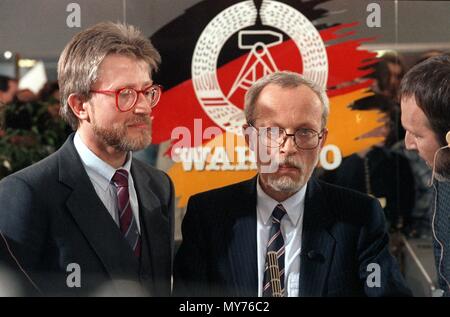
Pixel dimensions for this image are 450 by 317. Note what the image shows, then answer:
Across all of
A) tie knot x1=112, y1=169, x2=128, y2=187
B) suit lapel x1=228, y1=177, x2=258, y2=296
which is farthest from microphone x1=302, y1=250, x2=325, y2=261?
tie knot x1=112, y1=169, x2=128, y2=187

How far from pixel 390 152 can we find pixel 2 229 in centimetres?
175

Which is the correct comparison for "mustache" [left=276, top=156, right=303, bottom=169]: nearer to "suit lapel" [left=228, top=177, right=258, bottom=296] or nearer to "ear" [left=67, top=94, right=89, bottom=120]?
"suit lapel" [left=228, top=177, right=258, bottom=296]

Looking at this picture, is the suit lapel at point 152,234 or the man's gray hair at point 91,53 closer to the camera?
the man's gray hair at point 91,53

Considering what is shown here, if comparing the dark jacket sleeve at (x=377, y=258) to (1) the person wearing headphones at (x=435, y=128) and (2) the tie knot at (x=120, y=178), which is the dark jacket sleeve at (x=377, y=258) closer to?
(1) the person wearing headphones at (x=435, y=128)

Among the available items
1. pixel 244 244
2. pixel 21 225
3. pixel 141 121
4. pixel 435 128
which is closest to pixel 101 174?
pixel 141 121

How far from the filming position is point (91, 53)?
3730 millimetres

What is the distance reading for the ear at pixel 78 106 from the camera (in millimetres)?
3760

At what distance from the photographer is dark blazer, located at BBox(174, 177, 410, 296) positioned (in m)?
3.80

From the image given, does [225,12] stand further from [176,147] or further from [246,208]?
[246,208]

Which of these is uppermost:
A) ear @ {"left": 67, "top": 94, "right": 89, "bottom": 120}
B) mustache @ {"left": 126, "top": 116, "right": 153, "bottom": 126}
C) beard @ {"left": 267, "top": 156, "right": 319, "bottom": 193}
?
ear @ {"left": 67, "top": 94, "right": 89, "bottom": 120}

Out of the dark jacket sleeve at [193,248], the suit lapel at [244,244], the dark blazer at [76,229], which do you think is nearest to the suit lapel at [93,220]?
the dark blazer at [76,229]

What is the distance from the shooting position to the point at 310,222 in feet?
12.5

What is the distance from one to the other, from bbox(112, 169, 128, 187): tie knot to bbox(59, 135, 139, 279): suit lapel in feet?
0.36
